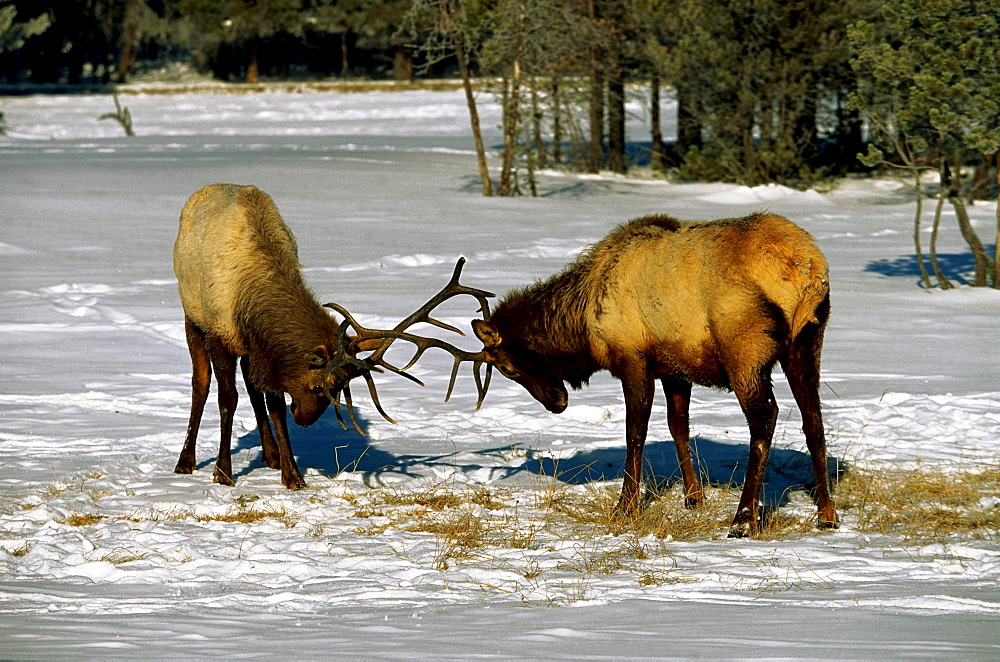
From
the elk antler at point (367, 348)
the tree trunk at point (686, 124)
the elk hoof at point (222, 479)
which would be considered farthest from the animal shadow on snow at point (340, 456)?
the tree trunk at point (686, 124)

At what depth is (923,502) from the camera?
699 centimetres

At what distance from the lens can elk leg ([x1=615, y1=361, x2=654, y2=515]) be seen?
23.1ft

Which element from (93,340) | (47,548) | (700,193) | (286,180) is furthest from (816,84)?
(47,548)

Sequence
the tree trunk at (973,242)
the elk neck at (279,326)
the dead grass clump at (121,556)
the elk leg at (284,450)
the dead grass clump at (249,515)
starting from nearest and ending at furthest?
the dead grass clump at (121,556) < the dead grass clump at (249,515) < the elk neck at (279,326) < the elk leg at (284,450) < the tree trunk at (973,242)

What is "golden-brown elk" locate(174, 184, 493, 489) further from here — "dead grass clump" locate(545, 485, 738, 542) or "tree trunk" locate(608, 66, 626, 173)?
"tree trunk" locate(608, 66, 626, 173)

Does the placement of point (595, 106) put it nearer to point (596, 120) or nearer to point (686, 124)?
point (596, 120)

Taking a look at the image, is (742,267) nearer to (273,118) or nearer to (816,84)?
(816,84)

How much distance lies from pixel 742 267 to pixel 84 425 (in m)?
5.73

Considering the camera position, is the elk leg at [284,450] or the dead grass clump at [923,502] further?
the elk leg at [284,450]

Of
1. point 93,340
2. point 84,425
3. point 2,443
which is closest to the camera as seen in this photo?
point 2,443

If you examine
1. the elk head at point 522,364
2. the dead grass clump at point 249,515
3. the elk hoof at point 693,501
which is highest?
the elk head at point 522,364

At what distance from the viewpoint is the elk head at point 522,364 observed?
25.1 ft

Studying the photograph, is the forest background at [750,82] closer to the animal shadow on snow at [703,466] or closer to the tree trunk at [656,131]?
the tree trunk at [656,131]

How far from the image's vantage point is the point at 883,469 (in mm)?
7832
